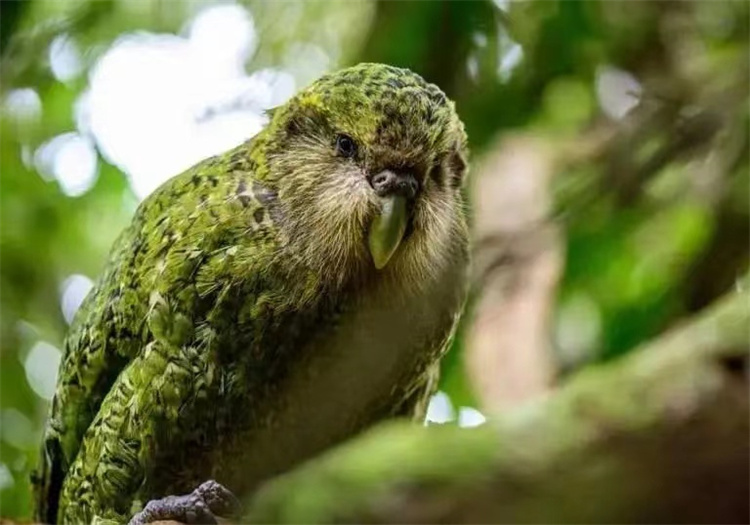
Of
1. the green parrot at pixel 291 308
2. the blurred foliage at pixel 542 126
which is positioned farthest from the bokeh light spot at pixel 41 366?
the green parrot at pixel 291 308

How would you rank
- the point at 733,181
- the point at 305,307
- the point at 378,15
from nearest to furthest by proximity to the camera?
the point at 305,307 → the point at 378,15 → the point at 733,181

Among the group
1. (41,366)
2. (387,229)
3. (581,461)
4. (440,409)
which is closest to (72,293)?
(41,366)

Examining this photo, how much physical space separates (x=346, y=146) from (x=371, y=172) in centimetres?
3

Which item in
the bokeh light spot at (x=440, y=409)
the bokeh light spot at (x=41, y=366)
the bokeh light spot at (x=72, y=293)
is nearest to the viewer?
the bokeh light spot at (x=440, y=409)

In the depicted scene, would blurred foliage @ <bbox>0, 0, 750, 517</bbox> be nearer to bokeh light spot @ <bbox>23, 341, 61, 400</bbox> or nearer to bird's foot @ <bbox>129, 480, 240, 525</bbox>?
bokeh light spot @ <bbox>23, 341, 61, 400</bbox>

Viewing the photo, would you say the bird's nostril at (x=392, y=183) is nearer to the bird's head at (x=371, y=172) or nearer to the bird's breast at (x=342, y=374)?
the bird's head at (x=371, y=172)

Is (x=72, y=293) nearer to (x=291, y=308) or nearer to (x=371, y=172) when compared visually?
(x=291, y=308)

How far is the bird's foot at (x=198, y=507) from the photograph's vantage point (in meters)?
1.11

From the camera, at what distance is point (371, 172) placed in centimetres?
115

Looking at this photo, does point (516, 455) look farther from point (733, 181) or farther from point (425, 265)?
point (733, 181)

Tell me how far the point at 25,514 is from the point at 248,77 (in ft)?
2.37

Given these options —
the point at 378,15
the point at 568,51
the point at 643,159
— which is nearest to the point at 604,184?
the point at 643,159

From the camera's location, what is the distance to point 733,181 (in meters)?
2.30

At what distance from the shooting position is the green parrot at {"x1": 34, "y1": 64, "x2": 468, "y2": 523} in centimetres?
117
